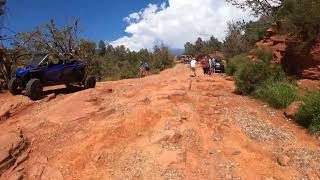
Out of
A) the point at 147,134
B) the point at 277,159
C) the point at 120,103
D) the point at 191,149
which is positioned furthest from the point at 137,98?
the point at 277,159

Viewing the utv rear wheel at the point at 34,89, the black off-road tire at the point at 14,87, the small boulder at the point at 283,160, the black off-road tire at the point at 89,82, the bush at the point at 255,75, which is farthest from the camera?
the black off-road tire at the point at 89,82

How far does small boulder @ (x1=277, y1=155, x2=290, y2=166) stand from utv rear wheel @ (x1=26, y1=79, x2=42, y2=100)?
8037mm

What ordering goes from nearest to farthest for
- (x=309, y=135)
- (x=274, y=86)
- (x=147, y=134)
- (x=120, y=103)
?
(x=147, y=134) < (x=309, y=135) < (x=120, y=103) < (x=274, y=86)

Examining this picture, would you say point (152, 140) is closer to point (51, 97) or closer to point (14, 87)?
point (51, 97)

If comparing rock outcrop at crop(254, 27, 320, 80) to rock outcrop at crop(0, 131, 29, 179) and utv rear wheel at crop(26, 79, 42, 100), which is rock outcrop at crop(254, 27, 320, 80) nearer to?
utv rear wheel at crop(26, 79, 42, 100)

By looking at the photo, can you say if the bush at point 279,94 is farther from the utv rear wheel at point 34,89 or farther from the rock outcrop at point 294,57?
the utv rear wheel at point 34,89

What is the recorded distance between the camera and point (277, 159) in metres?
9.27

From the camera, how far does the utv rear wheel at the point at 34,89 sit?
13188 mm

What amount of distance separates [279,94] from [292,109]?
1.22 metres

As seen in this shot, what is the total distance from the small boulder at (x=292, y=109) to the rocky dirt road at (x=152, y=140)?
0.59 feet

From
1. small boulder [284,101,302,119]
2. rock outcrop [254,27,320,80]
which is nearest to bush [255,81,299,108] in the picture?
small boulder [284,101,302,119]

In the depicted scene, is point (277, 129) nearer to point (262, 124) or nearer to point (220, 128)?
point (262, 124)

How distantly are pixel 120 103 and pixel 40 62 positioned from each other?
3.61m

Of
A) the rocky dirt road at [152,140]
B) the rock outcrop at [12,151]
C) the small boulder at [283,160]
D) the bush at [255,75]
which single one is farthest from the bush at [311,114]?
the rock outcrop at [12,151]
